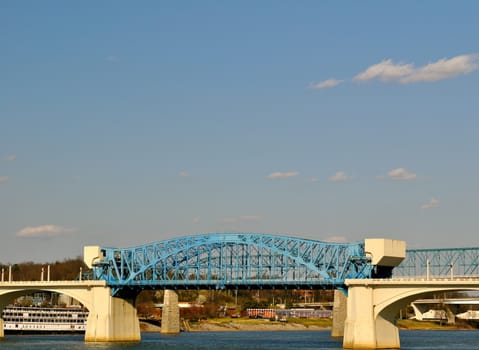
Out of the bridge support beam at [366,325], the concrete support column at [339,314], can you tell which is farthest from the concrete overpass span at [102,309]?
the concrete support column at [339,314]

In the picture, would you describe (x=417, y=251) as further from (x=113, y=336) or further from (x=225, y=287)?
(x=113, y=336)

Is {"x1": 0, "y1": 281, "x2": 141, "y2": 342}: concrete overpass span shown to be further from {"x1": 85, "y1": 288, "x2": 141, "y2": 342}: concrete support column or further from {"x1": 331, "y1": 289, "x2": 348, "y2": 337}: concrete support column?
{"x1": 331, "y1": 289, "x2": 348, "y2": 337}: concrete support column

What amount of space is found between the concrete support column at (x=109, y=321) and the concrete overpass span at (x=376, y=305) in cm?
3617

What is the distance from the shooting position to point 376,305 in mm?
133000

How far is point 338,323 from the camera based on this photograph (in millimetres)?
183875

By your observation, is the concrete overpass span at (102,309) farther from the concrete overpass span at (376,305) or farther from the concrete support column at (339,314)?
the concrete support column at (339,314)

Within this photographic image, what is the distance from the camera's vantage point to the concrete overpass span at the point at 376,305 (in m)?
131

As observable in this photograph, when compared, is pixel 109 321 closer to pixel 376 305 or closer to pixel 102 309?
pixel 102 309

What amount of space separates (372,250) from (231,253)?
24.5m

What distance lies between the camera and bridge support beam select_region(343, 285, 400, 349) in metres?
132

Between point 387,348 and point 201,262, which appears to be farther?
point 201,262

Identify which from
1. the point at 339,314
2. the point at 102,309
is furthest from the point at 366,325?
the point at 339,314

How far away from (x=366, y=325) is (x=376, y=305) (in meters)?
2.74

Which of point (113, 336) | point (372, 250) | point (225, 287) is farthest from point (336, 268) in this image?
point (113, 336)
